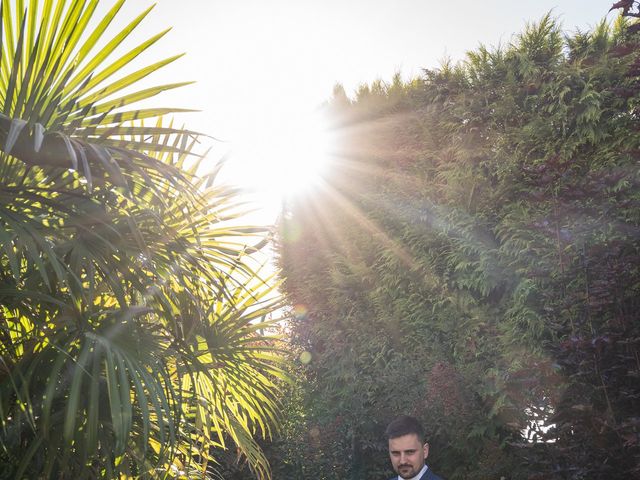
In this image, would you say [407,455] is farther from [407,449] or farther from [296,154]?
[296,154]

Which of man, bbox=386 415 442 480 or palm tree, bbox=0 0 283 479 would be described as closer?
palm tree, bbox=0 0 283 479

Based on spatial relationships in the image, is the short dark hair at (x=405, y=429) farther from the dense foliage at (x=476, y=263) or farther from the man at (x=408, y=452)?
the dense foliage at (x=476, y=263)

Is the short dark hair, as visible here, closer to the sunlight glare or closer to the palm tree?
the palm tree

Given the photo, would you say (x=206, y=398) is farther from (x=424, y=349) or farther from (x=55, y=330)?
(x=424, y=349)

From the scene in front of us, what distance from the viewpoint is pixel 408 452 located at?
400cm

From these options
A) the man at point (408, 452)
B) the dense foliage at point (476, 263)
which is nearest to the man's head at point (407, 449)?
the man at point (408, 452)

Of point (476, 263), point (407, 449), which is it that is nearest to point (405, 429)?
point (407, 449)

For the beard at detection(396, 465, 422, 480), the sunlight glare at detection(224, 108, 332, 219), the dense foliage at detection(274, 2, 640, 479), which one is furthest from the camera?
the sunlight glare at detection(224, 108, 332, 219)

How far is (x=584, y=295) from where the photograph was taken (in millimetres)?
4500

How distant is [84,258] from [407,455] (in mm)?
2172

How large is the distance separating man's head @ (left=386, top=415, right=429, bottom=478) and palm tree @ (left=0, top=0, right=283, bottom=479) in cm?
120

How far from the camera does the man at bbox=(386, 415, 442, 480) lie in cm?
396

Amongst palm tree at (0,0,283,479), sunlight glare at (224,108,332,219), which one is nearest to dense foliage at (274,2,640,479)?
sunlight glare at (224,108,332,219)

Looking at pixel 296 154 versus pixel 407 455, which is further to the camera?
pixel 296 154
